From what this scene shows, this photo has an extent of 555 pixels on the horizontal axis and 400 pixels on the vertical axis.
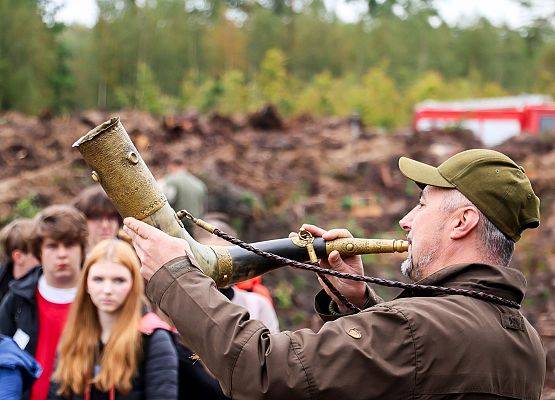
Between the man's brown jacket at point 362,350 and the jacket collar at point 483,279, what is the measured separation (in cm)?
6

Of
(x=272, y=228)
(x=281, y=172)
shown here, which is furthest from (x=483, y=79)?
(x=272, y=228)

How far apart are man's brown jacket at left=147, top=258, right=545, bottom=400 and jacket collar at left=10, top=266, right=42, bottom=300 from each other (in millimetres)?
2007

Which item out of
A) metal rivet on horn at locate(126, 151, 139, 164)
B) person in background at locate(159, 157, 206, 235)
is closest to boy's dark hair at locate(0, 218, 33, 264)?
metal rivet on horn at locate(126, 151, 139, 164)

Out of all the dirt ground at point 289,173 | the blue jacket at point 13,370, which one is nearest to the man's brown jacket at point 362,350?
the blue jacket at point 13,370

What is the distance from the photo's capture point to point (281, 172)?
15977 millimetres

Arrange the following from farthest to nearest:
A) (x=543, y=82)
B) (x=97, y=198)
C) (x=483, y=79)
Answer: (x=483, y=79)
(x=543, y=82)
(x=97, y=198)

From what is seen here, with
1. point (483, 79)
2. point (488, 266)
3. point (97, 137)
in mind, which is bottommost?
point (483, 79)

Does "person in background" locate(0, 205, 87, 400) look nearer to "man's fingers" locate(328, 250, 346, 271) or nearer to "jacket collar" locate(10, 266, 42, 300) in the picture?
"jacket collar" locate(10, 266, 42, 300)

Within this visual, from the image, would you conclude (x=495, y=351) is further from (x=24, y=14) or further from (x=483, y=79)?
(x=483, y=79)

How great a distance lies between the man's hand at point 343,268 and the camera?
2.48m

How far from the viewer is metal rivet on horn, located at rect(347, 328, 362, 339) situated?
1918 millimetres

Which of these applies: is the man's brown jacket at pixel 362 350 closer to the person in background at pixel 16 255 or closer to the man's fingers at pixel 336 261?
the man's fingers at pixel 336 261

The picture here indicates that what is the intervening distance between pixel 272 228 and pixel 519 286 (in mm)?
10426

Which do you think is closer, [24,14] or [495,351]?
[495,351]
